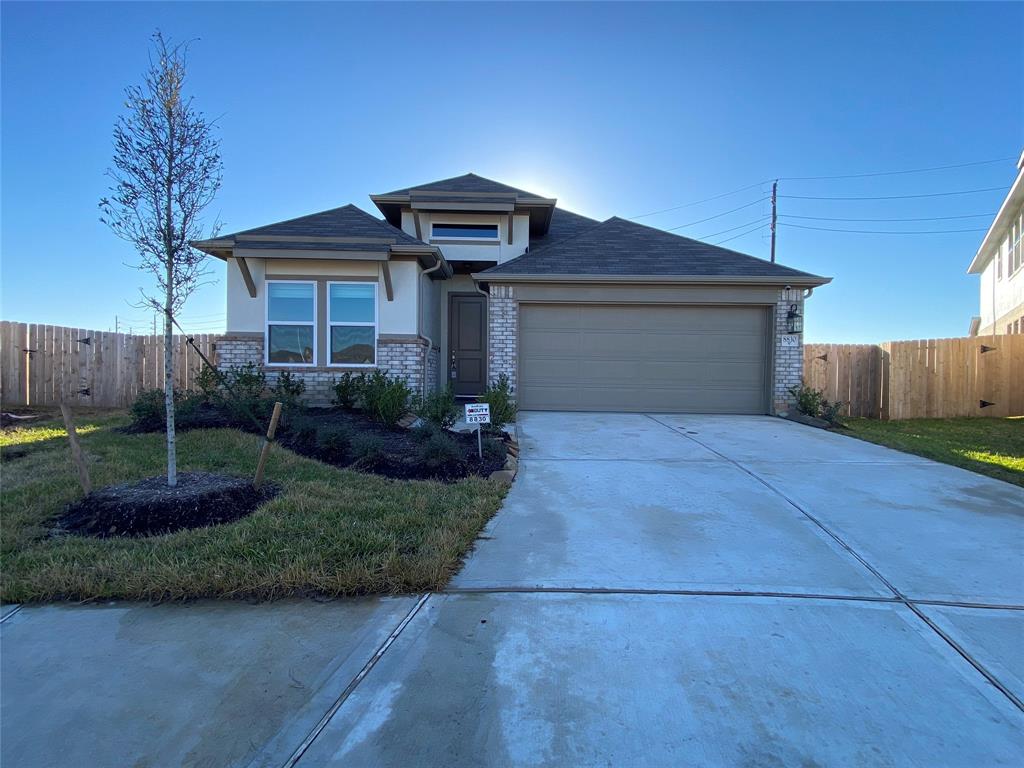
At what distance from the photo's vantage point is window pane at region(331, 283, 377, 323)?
1121cm

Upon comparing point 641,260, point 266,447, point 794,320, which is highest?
point 641,260

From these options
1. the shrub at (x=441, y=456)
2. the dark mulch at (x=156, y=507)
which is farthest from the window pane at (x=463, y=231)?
the dark mulch at (x=156, y=507)

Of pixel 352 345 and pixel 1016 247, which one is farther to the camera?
pixel 1016 247

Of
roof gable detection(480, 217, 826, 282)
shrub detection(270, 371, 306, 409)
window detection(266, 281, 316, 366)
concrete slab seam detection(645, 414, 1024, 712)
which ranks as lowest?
concrete slab seam detection(645, 414, 1024, 712)

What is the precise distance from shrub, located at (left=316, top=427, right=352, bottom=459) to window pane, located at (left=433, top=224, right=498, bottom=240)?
7.90 meters

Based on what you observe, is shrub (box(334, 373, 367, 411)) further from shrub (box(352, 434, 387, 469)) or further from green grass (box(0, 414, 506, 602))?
green grass (box(0, 414, 506, 602))

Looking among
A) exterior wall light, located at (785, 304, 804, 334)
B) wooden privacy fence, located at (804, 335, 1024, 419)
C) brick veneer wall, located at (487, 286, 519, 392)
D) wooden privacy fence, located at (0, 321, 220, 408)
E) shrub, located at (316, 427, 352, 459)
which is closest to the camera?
shrub, located at (316, 427, 352, 459)

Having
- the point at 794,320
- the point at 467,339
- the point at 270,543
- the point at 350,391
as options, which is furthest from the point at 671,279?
the point at 270,543

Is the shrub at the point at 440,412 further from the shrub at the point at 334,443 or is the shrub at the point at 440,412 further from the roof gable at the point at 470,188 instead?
the roof gable at the point at 470,188

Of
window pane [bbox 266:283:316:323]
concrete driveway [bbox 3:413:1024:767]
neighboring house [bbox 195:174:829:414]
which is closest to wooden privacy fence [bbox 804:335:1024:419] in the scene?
neighboring house [bbox 195:174:829:414]

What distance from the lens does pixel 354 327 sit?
11.2 meters

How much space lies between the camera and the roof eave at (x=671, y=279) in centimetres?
1152

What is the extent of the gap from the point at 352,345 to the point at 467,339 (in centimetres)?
348

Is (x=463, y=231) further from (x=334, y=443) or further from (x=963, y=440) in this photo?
(x=963, y=440)
